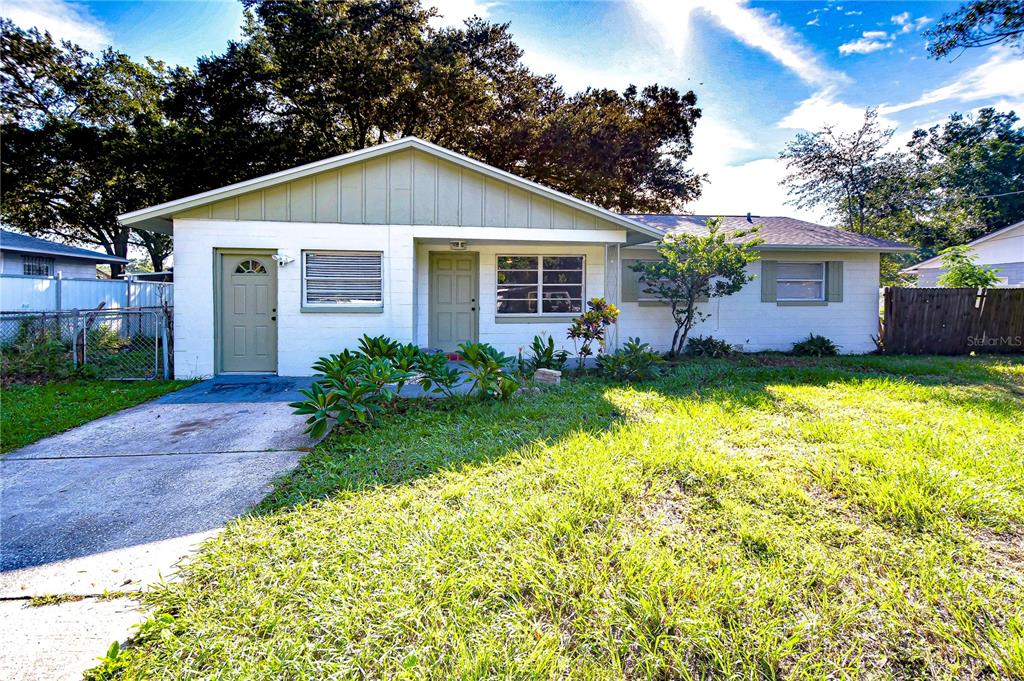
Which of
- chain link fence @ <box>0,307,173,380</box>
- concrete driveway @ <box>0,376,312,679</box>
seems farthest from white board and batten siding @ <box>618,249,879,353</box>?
chain link fence @ <box>0,307,173,380</box>

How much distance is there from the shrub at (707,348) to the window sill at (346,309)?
677 cm

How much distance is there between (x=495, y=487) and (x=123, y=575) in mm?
2062

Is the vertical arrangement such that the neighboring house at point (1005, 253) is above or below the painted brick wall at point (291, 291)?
above

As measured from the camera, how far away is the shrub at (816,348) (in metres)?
10.5

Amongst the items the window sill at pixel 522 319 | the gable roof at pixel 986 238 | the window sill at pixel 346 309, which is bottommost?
the window sill at pixel 522 319

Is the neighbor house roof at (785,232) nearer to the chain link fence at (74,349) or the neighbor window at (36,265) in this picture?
the chain link fence at (74,349)

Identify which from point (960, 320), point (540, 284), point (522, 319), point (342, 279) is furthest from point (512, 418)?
point (960, 320)

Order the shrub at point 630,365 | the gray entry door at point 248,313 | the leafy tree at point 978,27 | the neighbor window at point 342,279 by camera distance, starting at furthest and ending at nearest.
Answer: the leafy tree at point 978,27 → the neighbor window at point 342,279 → the gray entry door at point 248,313 → the shrub at point 630,365

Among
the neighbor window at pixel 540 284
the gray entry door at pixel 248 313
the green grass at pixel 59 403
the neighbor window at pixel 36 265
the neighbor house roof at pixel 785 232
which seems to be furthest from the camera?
the neighbor window at pixel 36 265

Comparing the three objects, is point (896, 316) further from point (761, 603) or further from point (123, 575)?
point (123, 575)

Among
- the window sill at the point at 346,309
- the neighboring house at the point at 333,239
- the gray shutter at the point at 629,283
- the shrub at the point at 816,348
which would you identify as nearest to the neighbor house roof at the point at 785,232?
the gray shutter at the point at 629,283

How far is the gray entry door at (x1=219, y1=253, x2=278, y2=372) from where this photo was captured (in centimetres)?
784

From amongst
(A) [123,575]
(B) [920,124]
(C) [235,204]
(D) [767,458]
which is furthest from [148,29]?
(B) [920,124]

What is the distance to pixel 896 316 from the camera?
10.9 m
